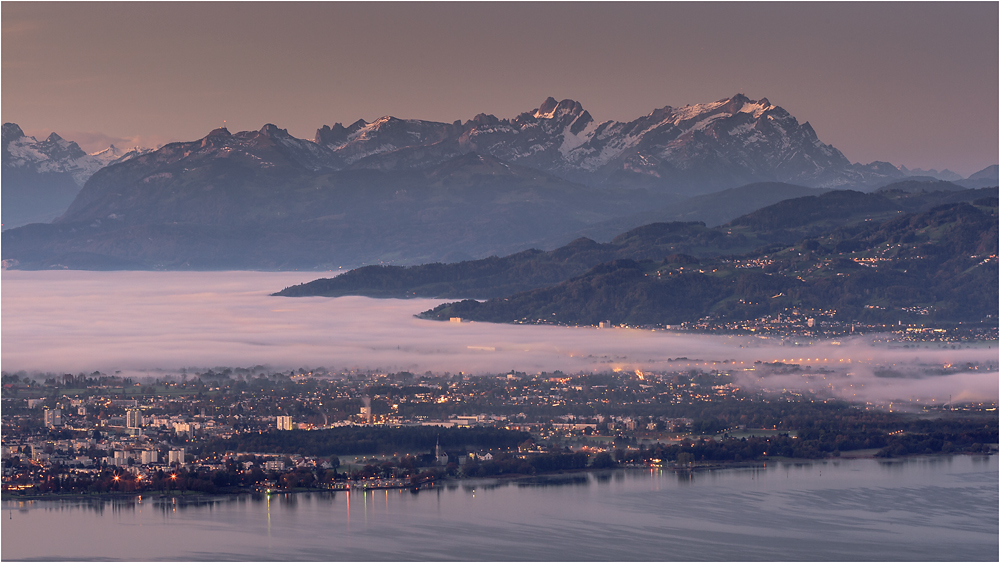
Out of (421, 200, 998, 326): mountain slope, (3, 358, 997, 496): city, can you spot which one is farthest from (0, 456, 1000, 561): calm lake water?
(421, 200, 998, 326): mountain slope

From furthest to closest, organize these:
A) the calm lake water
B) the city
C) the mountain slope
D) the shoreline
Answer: the mountain slope, the city, the shoreline, the calm lake water

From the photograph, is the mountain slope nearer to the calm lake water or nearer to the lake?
the lake

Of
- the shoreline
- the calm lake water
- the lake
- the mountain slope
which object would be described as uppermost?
the mountain slope

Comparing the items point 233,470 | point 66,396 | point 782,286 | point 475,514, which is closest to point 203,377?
point 66,396

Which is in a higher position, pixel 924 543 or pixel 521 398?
pixel 521 398

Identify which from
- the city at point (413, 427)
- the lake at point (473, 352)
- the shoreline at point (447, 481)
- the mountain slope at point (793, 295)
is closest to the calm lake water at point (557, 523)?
the shoreline at point (447, 481)

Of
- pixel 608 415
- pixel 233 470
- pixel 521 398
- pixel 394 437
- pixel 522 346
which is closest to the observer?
pixel 233 470

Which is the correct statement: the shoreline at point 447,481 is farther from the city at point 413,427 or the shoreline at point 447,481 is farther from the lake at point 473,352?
the lake at point 473,352

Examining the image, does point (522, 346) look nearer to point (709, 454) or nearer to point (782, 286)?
point (782, 286)
